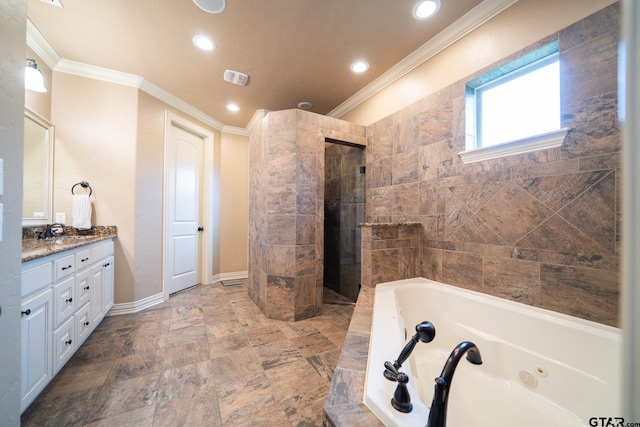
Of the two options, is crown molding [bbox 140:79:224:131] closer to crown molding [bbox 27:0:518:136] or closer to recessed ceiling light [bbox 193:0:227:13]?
crown molding [bbox 27:0:518:136]

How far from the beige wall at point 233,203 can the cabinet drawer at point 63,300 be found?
6.87 feet

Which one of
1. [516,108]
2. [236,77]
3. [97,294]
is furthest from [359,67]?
[97,294]

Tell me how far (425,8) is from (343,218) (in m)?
2.16

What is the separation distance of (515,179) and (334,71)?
188 centimetres

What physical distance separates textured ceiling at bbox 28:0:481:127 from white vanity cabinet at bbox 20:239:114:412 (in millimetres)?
1748

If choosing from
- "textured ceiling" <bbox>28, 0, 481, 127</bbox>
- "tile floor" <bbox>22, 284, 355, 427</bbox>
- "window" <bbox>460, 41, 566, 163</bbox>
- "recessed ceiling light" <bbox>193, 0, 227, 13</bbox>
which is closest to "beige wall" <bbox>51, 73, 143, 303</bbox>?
"textured ceiling" <bbox>28, 0, 481, 127</bbox>

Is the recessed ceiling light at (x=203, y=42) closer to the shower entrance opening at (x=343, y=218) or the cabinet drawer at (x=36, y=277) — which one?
the shower entrance opening at (x=343, y=218)

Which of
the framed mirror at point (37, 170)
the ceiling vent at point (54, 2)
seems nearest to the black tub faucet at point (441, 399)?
the framed mirror at point (37, 170)

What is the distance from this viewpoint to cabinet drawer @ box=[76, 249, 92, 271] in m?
1.71

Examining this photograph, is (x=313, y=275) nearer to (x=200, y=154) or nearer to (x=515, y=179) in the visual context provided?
(x=515, y=179)

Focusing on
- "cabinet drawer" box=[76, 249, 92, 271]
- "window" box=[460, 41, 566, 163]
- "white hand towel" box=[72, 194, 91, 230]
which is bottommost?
"cabinet drawer" box=[76, 249, 92, 271]

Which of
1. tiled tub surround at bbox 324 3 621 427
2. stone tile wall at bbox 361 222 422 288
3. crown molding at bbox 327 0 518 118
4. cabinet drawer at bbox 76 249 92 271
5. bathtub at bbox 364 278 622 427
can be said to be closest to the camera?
bathtub at bbox 364 278 622 427

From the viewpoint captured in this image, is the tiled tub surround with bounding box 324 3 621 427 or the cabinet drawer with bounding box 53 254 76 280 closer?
the tiled tub surround with bounding box 324 3 621 427

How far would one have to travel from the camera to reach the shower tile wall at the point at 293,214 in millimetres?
2369
